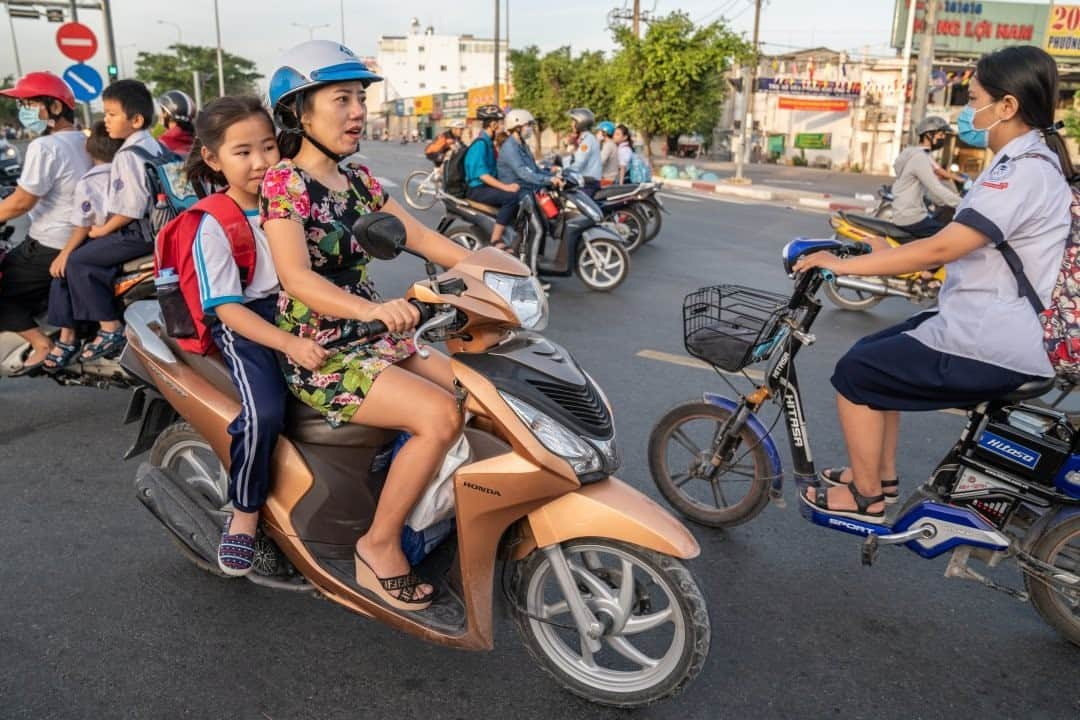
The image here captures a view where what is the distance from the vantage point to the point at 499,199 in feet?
30.3

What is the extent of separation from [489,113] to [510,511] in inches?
299

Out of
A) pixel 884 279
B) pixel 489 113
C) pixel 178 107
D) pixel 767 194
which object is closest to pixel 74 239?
pixel 178 107

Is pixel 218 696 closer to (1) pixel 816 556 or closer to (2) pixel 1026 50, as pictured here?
(1) pixel 816 556

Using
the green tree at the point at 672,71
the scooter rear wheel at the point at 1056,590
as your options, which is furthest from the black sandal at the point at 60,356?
the green tree at the point at 672,71

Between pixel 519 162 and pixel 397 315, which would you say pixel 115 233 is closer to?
pixel 397 315

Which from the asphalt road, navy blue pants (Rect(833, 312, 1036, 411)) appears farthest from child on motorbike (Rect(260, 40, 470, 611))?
navy blue pants (Rect(833, 312, 1036, 411))

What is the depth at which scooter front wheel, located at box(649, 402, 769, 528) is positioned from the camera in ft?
11.9

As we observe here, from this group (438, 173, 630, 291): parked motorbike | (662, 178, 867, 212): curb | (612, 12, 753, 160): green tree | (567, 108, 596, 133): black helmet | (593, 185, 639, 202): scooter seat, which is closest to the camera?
(438, 173, 630, 291): parked motorbike

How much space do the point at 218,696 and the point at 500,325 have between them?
1.43 meters

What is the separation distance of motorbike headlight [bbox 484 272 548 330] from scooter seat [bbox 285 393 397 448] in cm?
58

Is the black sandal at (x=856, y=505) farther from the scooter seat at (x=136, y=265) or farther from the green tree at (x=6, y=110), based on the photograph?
the green tree at (x=6, y=110)

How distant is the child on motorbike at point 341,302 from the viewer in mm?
2477

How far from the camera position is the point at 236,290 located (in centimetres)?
274

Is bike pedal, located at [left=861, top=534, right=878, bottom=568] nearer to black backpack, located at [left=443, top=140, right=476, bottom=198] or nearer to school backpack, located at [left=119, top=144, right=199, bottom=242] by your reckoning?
school backpack, located at [left=119, top=144, right=199, bottom=242]
